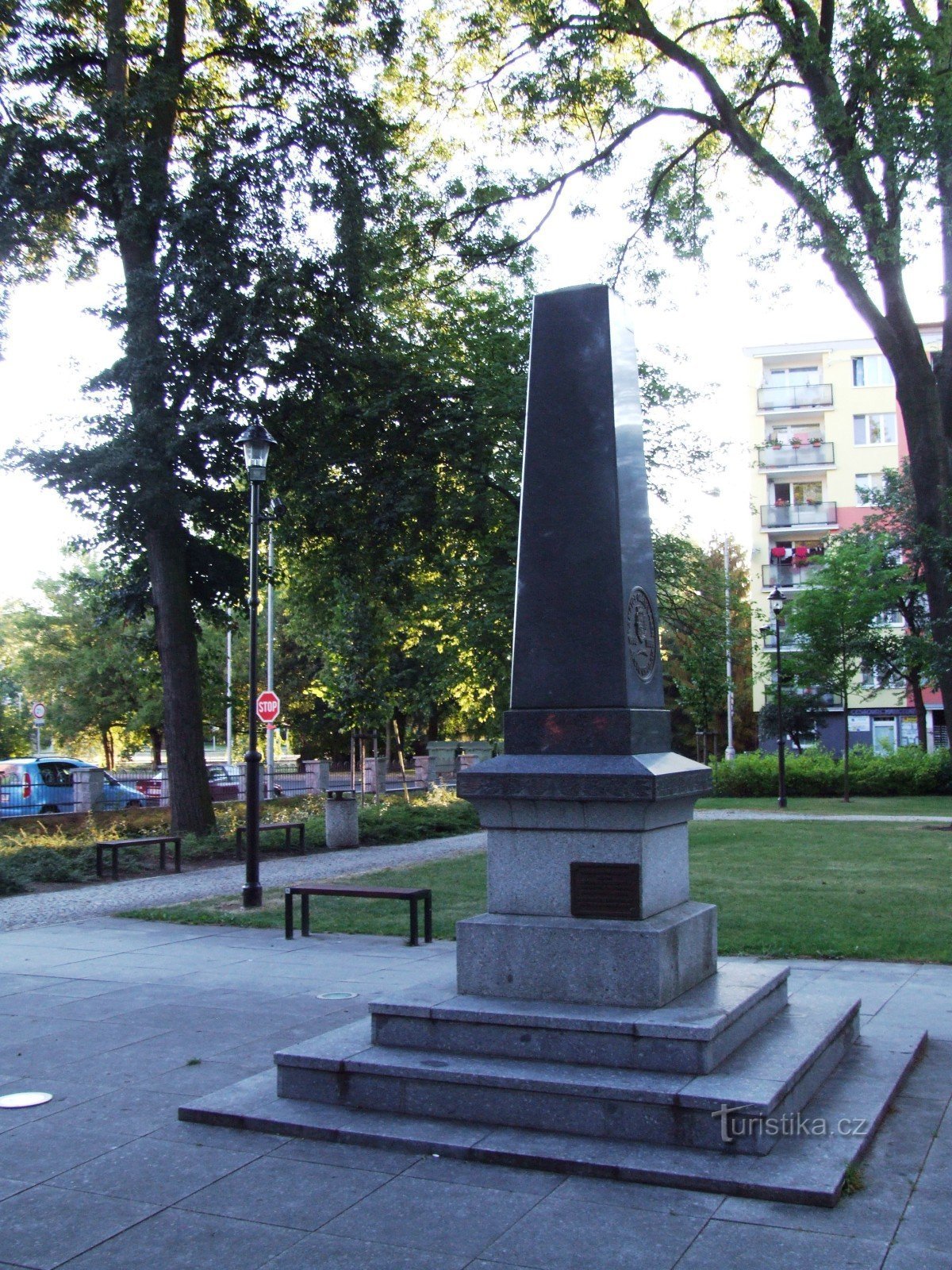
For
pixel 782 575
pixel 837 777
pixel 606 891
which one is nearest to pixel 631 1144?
pixel 606 891

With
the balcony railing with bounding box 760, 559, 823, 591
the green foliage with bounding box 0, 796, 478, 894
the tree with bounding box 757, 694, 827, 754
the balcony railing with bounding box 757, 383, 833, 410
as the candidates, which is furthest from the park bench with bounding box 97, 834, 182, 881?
the balcony railing with bounding box 757, 383, 833, 410

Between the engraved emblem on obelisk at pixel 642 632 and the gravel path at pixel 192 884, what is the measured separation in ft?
29.7

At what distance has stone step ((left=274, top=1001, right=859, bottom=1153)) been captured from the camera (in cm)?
501

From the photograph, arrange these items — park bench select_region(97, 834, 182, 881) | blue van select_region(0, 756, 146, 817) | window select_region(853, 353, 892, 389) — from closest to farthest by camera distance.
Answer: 1. park bench select_region(97, 834, 182, 881)
2. blue van select_region(0, 756, 146, 817)
3. window select_region(853, 353, 892, 389)

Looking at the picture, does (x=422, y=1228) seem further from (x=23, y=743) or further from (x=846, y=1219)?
(x=23, y=743)

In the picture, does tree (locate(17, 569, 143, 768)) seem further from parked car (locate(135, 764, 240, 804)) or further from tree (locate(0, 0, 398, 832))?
tree (locate(0, 0, 398, 832))

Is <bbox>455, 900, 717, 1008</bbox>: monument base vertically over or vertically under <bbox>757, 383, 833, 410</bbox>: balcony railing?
under

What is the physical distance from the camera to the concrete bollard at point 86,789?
2639 cm

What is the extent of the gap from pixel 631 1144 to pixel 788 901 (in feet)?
28.1

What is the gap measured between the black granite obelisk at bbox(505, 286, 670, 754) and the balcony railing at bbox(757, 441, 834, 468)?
4992 cm

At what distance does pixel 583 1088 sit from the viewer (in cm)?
520

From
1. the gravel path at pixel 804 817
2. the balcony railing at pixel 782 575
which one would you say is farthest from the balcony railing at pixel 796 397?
the gravel path at pixel 804 817

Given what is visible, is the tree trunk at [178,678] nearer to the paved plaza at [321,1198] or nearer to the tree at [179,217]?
the tree at [179,217]

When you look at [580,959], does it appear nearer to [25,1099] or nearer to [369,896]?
[25,1099]
